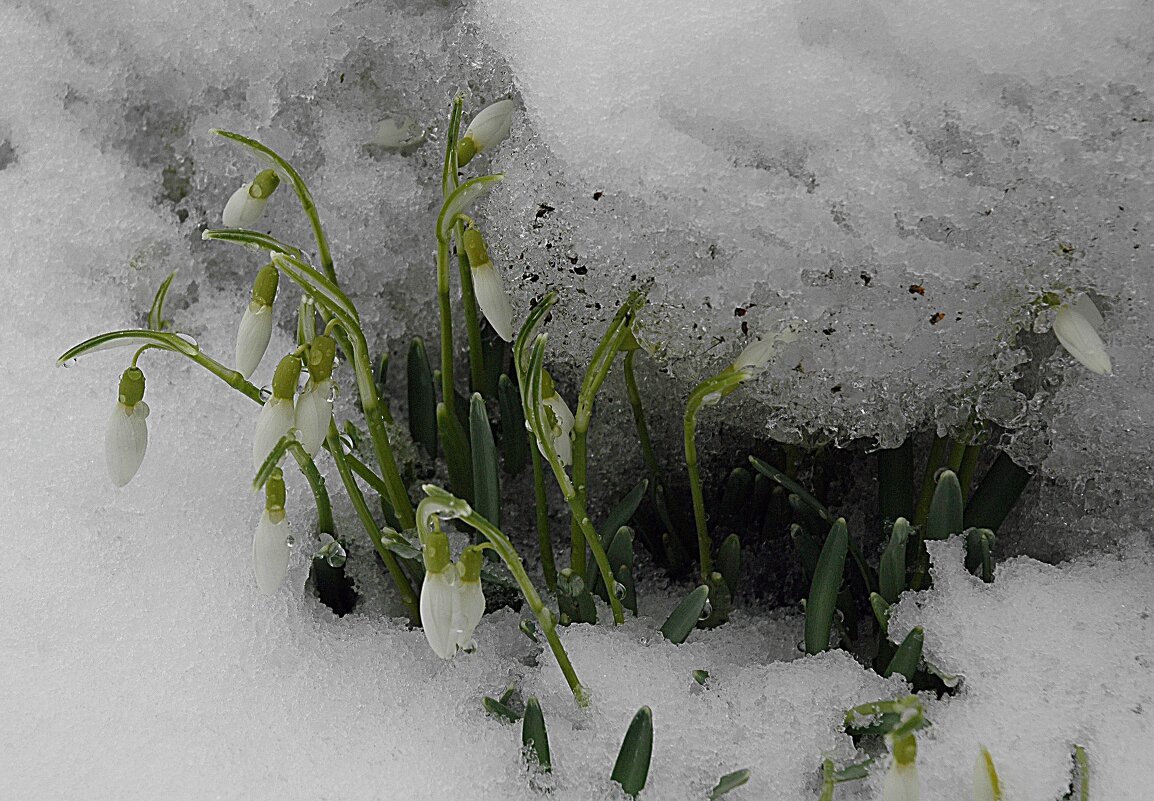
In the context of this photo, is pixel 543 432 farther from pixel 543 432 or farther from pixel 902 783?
pixel 902 783

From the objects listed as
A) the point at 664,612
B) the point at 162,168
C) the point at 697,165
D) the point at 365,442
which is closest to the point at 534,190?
the point at 697,165

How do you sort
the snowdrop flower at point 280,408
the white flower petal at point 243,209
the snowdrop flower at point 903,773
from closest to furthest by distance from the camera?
the snowdrop flower at point 903,773
the snowdrop flower at point 280,408
the white flower petal at point 243,209

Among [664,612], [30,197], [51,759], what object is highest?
[30,197]

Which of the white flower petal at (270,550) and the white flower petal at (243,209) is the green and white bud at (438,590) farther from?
the white flower petal at (243,209)

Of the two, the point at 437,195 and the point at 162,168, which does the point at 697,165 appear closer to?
the point at 437,195

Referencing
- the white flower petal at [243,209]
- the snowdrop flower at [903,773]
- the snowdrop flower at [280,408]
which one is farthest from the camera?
the white flower petal at [243,209]

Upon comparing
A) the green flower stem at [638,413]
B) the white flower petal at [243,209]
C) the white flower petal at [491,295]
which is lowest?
the green flower stem at [638,413]

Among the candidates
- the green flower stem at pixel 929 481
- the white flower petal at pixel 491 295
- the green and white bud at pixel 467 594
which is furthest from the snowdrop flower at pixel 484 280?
the green flower stem at pixel 929 481

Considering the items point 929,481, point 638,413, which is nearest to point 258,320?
point 638,413
